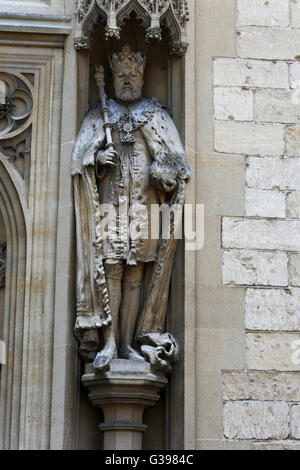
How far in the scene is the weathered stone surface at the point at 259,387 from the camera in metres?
6.53

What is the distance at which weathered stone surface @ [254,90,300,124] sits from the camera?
7031mm

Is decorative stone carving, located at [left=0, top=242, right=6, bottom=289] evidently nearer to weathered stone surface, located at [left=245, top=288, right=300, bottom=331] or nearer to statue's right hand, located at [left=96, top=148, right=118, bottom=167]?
statue's right hand, located at [left=96, top=148, right=118, bottom=167]

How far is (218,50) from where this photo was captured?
23.4 feet

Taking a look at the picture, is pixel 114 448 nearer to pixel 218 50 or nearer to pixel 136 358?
A: pixel 136 358

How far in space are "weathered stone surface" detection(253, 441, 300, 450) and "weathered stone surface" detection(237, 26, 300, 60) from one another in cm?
264

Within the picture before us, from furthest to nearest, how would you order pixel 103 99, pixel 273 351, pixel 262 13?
pixel 262 13 → pixel 103 99 → pixel 273 351

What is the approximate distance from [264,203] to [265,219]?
0.37 ft

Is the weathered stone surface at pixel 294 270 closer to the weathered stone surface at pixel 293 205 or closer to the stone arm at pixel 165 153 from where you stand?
the weathered stone surface at pixel 293 205

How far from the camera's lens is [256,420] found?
6484mm

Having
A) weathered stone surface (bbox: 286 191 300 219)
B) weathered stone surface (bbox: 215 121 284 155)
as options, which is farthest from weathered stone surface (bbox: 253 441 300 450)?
weathered stone surface (bbox: 215 121 284 155)

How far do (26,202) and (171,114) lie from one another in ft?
3.84

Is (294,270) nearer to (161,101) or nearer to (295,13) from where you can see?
(161,101)

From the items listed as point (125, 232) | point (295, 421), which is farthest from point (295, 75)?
point (295, 421)

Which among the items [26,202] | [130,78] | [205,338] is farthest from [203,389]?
[130,78]
